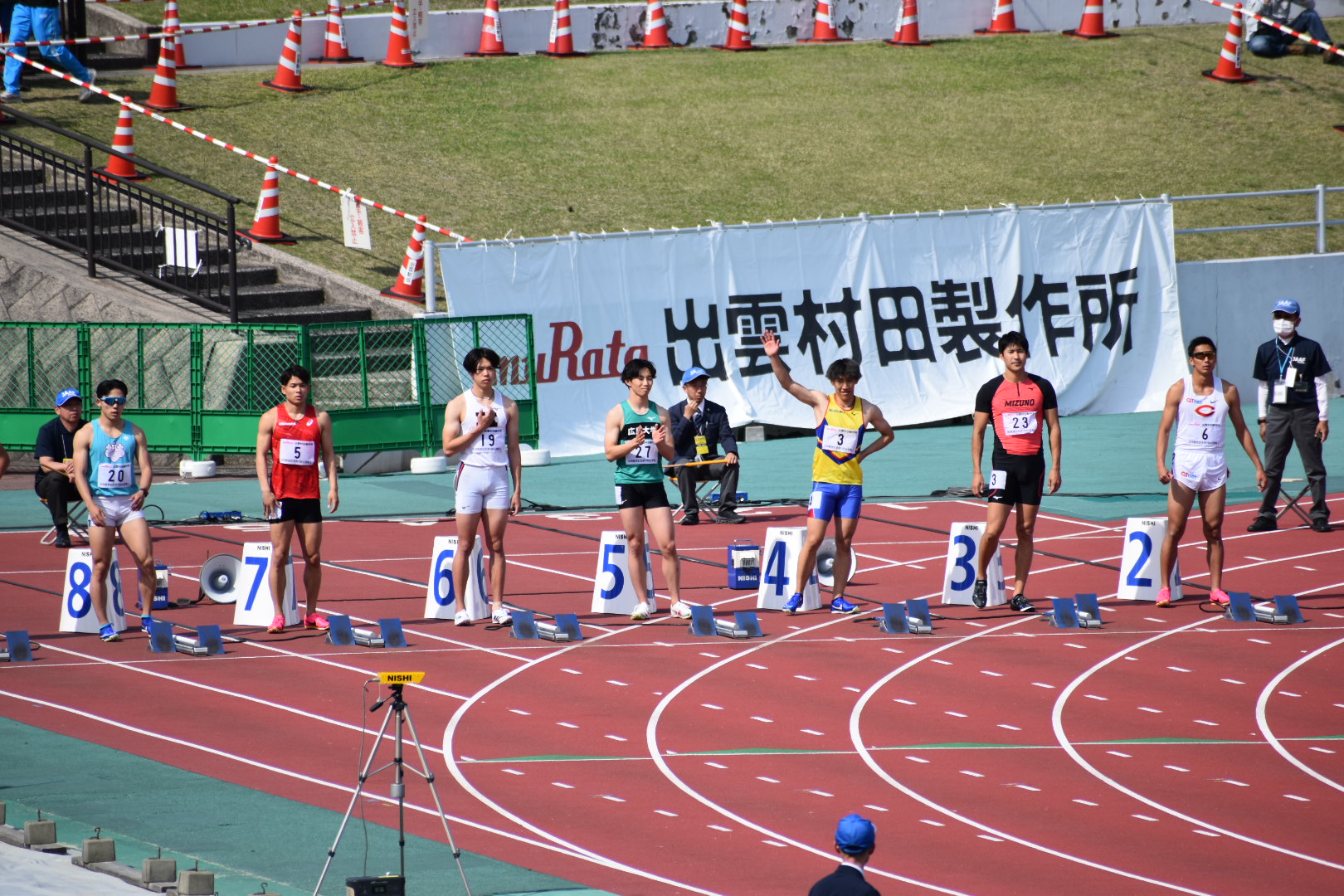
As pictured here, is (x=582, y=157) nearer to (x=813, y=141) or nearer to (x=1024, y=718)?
(x=813, y=141)

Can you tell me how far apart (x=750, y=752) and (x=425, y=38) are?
999 inches

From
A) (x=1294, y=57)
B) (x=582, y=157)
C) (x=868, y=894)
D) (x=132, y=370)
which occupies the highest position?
(x=1294, y=57)

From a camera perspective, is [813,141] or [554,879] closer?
[554,879]

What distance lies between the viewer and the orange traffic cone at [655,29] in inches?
1375

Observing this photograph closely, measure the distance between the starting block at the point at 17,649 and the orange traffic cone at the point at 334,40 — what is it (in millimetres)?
21933

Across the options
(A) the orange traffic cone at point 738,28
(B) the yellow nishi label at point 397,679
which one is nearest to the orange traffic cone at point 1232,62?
(A) the orange traffic cone at point 738,28

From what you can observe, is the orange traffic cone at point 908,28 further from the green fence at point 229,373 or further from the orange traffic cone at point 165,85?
the green fence at point 229,373

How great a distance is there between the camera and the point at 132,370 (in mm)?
20125

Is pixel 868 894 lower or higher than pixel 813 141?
lower

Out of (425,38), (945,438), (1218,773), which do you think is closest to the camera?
(1218,773)

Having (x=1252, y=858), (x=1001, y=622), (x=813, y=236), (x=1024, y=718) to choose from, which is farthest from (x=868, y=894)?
(x=813, y=236)

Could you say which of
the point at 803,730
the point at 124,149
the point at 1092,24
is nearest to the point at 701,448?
the point at 803,730

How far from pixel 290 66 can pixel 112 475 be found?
754 inches

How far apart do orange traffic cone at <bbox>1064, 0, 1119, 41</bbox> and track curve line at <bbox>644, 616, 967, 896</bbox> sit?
26.0m
